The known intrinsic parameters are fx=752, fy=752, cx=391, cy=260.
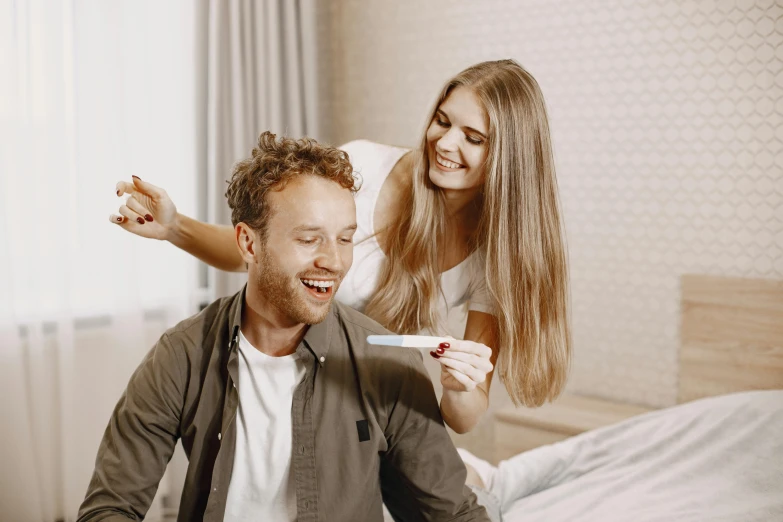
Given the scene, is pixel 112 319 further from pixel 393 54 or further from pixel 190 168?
pixel 393 54

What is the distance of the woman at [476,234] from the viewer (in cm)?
158

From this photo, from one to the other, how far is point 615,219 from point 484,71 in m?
1.17

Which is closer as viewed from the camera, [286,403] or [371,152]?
[286,403]

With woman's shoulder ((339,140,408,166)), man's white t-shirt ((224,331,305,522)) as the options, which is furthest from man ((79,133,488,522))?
woman's shoulder ((339,140,408,166))

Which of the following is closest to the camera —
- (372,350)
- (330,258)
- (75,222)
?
(330,258)

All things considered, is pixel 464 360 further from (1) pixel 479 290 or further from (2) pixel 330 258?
(1) pixel 479 290

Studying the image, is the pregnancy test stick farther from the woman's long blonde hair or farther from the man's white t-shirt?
the woman's long blonde hair

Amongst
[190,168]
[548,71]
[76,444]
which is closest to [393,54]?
[548,71]

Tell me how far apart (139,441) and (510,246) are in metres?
0.83

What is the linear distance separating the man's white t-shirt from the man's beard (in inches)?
4.6

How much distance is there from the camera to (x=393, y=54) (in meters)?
3.27

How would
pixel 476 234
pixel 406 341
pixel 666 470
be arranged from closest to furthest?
pixel 406 341, pixel 476 234, pixel 666 470

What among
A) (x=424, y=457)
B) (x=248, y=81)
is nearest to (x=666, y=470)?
(x=424, y=457)

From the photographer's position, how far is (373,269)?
5.81 feet
